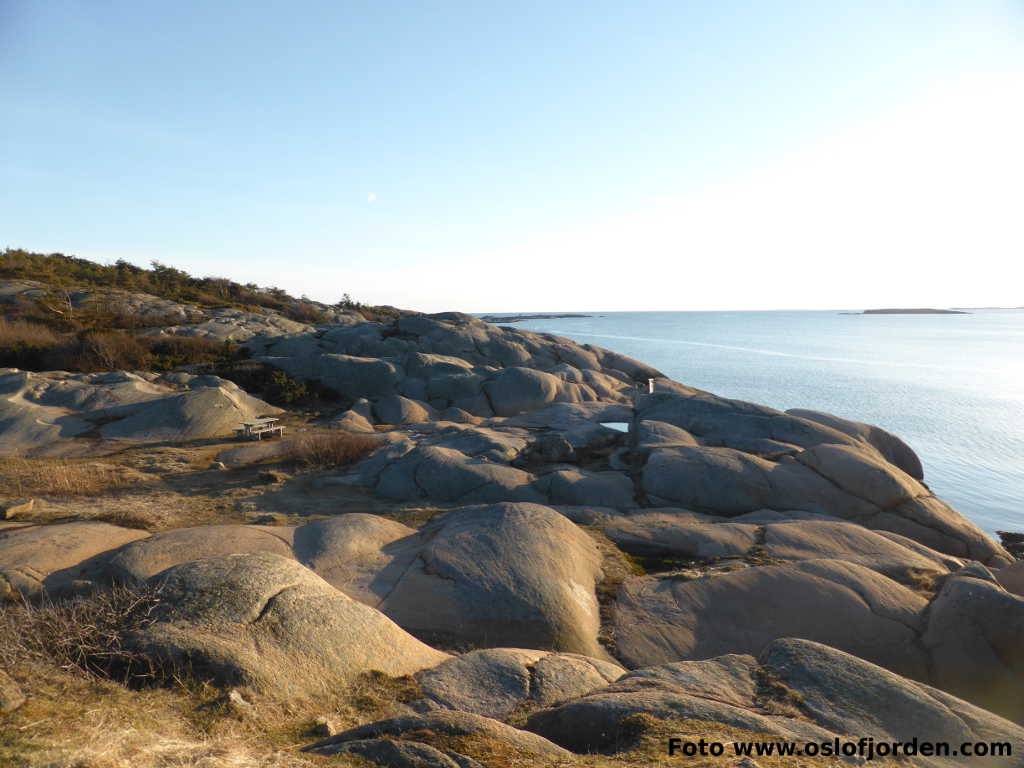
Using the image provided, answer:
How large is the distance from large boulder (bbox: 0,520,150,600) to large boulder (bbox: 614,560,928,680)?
748 cm

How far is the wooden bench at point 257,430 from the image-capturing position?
17188mm

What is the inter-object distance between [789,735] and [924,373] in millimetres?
65133

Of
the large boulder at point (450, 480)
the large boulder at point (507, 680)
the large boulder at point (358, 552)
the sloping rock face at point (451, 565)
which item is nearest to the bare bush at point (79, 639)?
the sloping rock face at point (451, 565)

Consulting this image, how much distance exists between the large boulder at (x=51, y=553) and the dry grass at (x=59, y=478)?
9.68 feet

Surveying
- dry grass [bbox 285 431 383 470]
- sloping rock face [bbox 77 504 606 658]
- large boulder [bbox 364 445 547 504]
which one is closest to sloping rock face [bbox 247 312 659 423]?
dry grass [bbox 285 431 383 470]

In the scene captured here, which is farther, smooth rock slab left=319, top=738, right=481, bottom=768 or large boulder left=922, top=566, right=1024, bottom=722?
large boulder left=922, top=566, right=1024, bottom=722

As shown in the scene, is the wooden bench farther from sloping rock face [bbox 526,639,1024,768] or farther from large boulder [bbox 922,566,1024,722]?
large boulder [bbox 922,566,1024,722]

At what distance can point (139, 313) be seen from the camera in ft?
106

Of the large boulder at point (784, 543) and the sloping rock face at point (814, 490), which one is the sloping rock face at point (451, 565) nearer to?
the large boulder at point (784, 543)

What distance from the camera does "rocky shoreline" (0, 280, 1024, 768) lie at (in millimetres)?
4488

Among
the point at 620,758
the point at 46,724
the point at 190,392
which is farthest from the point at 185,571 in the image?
the point at 190,392

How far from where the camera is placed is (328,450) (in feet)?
47.9

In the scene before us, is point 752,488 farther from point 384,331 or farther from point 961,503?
point 384,331

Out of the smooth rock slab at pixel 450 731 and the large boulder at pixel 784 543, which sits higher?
the smooth rock slab at pixel 450 731
